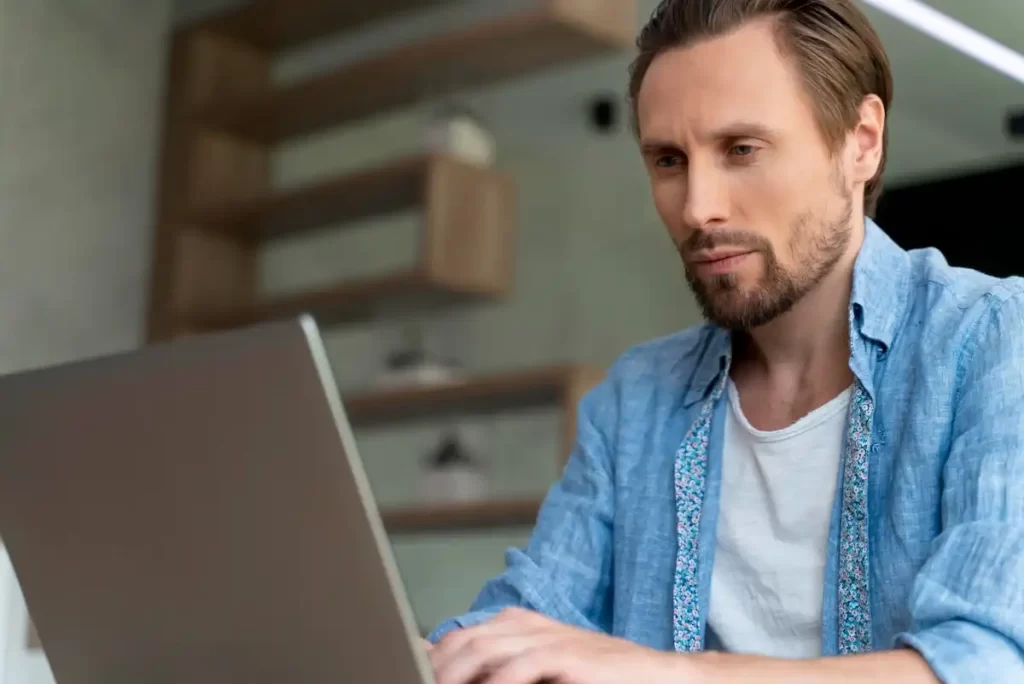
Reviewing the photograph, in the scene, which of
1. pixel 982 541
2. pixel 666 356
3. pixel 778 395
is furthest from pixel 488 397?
pixel 982 541

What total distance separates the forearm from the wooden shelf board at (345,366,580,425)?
2.20 m

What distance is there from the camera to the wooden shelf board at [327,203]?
136 inches

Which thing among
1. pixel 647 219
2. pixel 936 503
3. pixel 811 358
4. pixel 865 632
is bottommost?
pixel 865 632

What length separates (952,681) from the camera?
2.88ft

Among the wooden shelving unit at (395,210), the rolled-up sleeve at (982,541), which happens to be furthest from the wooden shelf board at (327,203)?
the rolled-up sleeve at (982,541)

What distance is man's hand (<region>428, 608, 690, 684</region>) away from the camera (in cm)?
82

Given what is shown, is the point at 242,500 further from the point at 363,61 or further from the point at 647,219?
the point at 647,219

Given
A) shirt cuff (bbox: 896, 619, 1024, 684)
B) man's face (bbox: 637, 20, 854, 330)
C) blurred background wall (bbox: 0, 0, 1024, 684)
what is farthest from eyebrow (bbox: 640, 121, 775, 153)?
blurred background wall (bbox: 0, 0, 1024, 684)

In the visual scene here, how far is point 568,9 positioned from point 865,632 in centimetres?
221

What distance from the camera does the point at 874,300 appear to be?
1.22 meters

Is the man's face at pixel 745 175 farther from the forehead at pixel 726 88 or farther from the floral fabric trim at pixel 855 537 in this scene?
the floral fabric trim at pixel 855 537

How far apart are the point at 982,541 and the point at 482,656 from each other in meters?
0.39

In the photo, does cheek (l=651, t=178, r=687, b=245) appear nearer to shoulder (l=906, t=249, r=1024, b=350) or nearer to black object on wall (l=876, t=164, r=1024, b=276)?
shoulder (l=906, t=249, r=1024, b=350)

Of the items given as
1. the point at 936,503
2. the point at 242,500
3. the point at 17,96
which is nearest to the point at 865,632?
the point at 936,503
